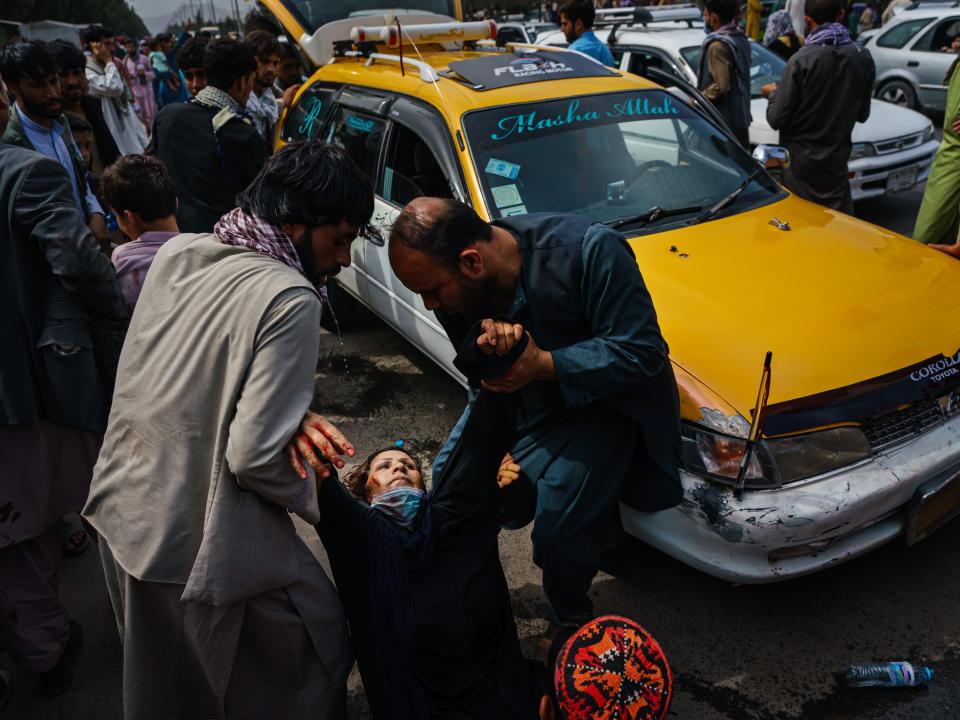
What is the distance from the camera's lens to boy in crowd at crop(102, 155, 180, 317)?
96.9 inches

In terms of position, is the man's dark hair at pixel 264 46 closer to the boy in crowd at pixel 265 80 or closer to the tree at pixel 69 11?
the boy in crowd at pixel 265 80

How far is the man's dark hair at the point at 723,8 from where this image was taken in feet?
18.2

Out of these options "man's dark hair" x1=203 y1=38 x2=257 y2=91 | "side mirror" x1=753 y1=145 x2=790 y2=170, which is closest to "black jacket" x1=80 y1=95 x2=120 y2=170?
"man's dark hair" x1=203 y1=38 x2=257 y2=91

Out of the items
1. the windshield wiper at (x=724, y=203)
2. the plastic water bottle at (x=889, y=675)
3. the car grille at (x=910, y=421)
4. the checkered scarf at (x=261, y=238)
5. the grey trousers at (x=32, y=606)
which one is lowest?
the plastic water bottle at (x=889, y=675)

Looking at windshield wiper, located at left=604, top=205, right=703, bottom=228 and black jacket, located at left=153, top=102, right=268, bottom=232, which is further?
black jacket, located at left=153, top=102, right=268, bottom=232

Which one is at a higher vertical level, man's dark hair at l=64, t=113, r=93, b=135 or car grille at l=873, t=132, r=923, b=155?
man's dark hair at l=64, t=113, r=93, b=135

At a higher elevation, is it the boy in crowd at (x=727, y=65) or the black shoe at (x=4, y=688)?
the boy in crowd at (x=727, y=65)

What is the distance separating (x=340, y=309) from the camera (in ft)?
16.5

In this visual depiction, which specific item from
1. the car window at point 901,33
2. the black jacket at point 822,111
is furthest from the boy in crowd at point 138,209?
the car window at point 901,33

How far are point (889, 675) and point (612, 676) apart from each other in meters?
1.10

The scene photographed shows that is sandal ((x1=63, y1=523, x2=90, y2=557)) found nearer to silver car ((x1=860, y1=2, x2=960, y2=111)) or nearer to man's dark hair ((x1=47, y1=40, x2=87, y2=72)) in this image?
man's dark hair ((x1=47, y1=40, x2=87, y2=72))

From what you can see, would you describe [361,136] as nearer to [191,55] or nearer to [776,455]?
[191,55]

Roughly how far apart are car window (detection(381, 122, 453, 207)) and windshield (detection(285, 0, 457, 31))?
1.87 m

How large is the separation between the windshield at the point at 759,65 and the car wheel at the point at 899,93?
4254 millimetres
